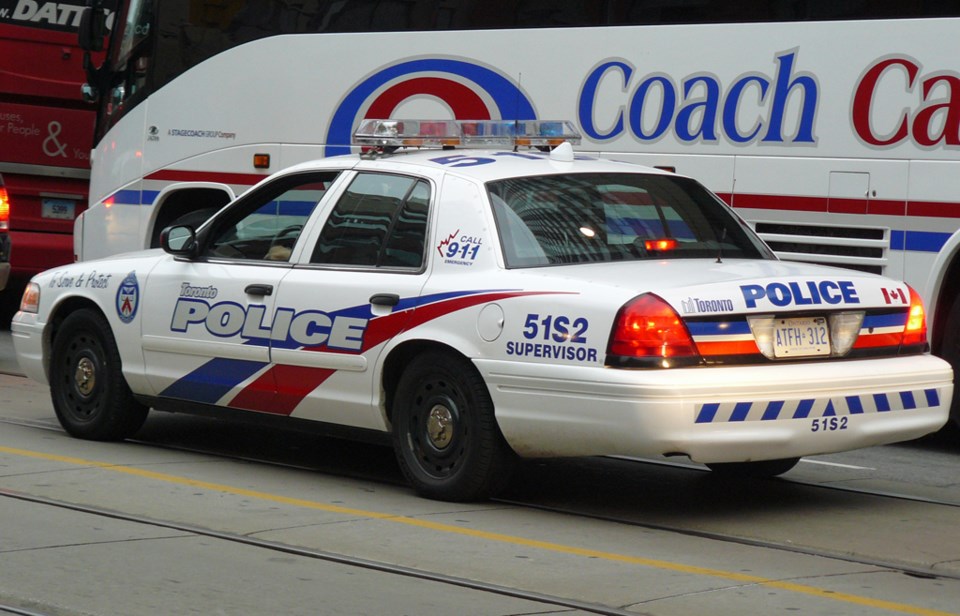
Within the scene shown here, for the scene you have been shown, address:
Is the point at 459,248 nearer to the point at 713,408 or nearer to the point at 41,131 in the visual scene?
the point at 713,408

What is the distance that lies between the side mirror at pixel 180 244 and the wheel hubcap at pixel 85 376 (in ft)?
2.92

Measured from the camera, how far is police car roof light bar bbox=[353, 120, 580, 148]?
799 cm

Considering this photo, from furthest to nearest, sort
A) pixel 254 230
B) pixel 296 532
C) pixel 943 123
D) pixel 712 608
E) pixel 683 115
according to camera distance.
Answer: pixel 683 115
pixel 943 123
pixel 254 230
pixel 296 532
pixel 712 608

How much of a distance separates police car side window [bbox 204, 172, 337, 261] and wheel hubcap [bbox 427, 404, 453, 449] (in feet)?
4.11

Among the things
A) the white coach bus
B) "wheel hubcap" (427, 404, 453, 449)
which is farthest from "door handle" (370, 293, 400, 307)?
the white coach bus

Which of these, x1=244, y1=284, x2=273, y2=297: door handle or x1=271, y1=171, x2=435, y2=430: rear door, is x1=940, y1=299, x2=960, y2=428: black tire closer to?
x1=271, y1=171, x2=435, y2=430: rear door

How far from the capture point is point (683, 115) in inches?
410

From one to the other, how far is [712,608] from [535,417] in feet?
5.17

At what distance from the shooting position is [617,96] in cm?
1074

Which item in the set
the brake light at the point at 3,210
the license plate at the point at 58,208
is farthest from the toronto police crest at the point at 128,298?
the license plate at the point at 58,208

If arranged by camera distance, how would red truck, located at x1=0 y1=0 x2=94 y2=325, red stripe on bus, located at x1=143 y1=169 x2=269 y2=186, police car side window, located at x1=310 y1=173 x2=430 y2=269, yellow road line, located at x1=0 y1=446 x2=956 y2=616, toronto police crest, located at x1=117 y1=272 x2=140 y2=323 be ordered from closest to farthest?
yellow road line, located at x1=0 y1=446 x2=956 y2=616 → police car side window, located at x1=310 y1=173 x2=430 y2=269 → toronto police crest, located at x1=117 y1=272 x2=140 y2=323 → red stripe on bus, located at x1=143 y1=169 x2=269 y2=186 → red truck, located at x1=0 y1=0 x2=94 y2=325

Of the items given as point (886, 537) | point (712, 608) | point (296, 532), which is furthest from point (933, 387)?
point (296, 532)

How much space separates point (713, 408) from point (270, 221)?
109 inches

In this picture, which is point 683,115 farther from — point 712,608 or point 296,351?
point 712,608
